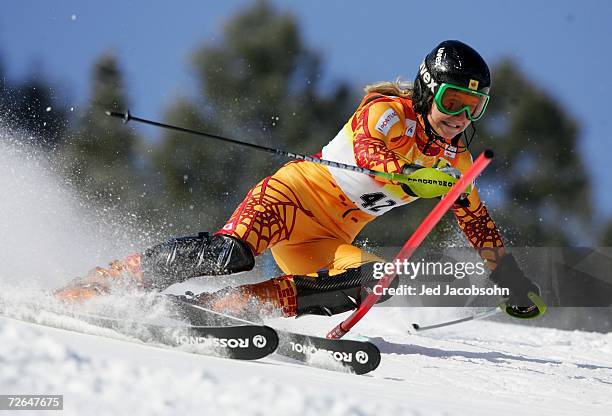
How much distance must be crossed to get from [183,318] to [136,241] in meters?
4.98

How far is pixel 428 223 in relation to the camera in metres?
3.31

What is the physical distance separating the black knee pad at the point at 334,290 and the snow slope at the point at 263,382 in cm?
35

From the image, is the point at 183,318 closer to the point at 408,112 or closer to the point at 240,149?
the point at 408,112

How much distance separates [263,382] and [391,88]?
8.27 ft

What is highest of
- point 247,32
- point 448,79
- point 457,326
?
point 247,32

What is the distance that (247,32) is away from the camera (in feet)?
65.5

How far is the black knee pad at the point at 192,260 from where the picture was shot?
3656 mm

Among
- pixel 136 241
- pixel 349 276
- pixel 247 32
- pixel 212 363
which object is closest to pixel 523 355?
pixel 349 276
